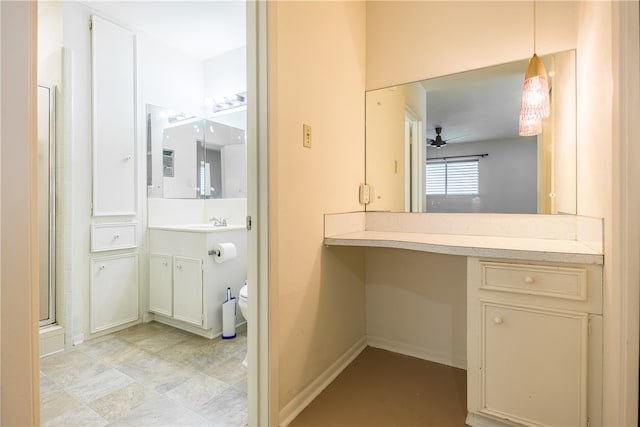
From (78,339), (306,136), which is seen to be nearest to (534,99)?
(306,136)

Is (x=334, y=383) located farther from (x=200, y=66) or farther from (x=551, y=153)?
(x=200, y=66)

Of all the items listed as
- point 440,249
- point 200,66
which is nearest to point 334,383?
point 440,249

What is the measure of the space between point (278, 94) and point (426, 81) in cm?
107

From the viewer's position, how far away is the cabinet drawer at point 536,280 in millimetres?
1224

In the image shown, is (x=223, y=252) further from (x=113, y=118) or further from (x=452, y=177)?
(x=452, y=177)

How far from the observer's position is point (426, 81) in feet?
6.55

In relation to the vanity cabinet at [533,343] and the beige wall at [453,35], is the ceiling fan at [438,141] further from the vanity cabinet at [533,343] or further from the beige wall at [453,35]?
the vanity cabinet at [533,343]

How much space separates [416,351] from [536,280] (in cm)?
109

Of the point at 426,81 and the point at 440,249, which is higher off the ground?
the point at 426,81

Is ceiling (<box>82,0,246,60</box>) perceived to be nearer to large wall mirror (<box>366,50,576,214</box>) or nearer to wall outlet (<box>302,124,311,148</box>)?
large wall mirror (<box>366,50,576,214</box>)

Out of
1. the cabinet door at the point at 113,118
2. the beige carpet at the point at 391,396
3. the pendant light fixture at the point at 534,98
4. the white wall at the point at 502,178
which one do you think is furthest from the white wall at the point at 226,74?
the beige carpet at the point at 391,396

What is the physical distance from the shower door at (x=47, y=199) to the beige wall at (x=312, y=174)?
1.94 m

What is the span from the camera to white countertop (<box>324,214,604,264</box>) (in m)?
1.24

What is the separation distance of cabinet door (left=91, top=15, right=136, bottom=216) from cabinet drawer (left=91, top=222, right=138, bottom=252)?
11cm
